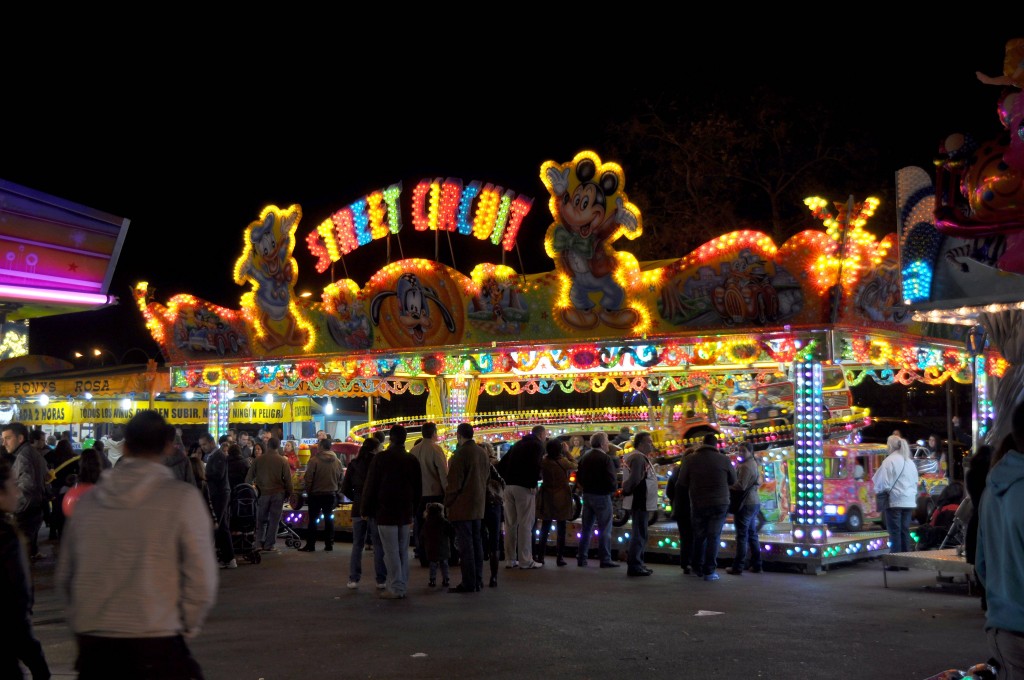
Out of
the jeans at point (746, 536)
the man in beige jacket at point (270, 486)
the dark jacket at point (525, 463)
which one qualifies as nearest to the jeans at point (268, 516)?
the man in beige jacket at point (270, 486)

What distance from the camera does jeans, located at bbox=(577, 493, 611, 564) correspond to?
14844 mm

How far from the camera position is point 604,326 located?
17.2 m

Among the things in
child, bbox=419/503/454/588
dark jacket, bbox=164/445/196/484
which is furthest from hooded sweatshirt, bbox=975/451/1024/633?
dark jacket, bbox=164/445/196/484

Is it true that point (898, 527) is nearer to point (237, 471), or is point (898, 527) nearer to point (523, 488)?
point (523, 488)

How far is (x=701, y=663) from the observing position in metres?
8.52

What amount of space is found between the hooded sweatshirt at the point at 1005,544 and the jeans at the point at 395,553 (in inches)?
314

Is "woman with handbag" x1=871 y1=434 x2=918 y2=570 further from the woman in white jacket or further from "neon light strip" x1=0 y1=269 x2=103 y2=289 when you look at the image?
"neon light strip" x1=0 y1=269 x2=103 y2=289

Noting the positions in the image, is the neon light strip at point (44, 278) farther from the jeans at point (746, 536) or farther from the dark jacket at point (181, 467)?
the jeans at point (746, 536)

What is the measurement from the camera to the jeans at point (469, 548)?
1228 centimetres

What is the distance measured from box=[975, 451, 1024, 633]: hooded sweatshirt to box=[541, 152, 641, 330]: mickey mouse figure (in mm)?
11944

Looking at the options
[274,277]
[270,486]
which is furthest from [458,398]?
[270,486]

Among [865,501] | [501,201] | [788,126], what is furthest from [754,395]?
[788,126]

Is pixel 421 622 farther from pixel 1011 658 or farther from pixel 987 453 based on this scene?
pixel 1011 658

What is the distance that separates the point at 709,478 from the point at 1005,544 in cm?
948
